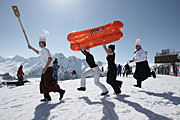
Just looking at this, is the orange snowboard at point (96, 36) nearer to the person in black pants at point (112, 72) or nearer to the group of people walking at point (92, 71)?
the group of people walking at point (92, 71)

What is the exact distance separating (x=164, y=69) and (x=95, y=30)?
20.9 m

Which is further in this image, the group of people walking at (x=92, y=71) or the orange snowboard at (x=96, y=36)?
the orange snowboard at (x=96, y=36)

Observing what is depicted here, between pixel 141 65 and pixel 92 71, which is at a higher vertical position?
pixel 141 65

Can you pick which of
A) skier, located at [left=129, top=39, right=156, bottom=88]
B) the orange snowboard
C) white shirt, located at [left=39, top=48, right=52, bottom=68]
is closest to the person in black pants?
the orange snowboard

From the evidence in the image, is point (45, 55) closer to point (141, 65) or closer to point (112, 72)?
point (112, 72)

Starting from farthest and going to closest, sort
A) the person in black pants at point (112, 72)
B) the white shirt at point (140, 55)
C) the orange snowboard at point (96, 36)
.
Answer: the white shirt at point (140, 55), the orange snowboard at point (96, 36), the person in black pants at point (112, 72)

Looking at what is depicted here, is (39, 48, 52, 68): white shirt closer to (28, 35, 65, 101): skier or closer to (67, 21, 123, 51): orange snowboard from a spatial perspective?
(28, 35, 65, 101): skier

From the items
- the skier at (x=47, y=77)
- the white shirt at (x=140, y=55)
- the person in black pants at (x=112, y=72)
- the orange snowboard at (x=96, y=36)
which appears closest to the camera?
the skier at (x=47, y=77)

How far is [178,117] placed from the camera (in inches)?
67.9

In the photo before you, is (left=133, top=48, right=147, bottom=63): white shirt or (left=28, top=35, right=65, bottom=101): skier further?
(left=133, top=48, right=147, bottom=63): white shirt

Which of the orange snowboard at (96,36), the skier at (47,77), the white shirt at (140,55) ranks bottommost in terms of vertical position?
the skier at (47,77)

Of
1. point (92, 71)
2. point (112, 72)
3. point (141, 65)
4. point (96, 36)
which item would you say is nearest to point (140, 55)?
point (141, 65)

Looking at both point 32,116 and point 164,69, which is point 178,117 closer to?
point 32,116

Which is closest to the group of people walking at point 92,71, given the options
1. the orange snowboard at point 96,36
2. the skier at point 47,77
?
the skier at point 47,77
